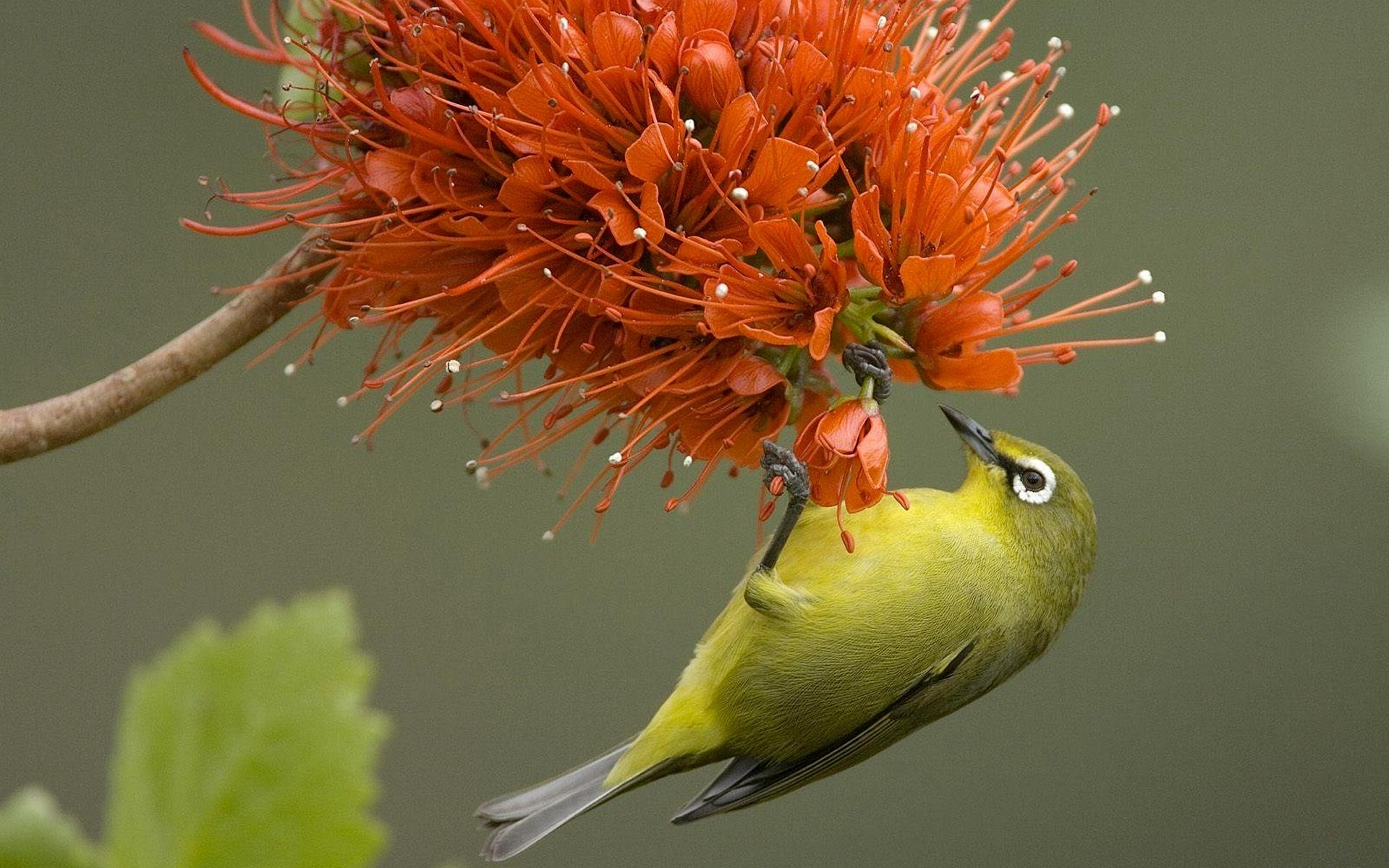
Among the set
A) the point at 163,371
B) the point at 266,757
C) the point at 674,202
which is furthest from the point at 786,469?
the point at 266,757

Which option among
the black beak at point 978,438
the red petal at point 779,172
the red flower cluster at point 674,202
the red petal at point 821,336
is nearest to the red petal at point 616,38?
the red flower cluster at point 674,202

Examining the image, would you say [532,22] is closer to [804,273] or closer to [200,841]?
[804,273]

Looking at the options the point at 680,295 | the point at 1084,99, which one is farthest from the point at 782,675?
the point at 1084,99

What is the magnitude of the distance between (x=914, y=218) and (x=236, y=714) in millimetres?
1517

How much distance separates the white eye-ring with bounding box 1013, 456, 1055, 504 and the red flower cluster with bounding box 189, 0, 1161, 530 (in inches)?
31.0

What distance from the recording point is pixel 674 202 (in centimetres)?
192

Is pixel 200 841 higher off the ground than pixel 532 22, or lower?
lower

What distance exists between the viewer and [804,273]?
1.91 metres

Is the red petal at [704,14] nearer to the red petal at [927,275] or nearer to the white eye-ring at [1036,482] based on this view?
the red petal at [927,275]

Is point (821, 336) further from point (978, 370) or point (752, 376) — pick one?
point (978, 370)

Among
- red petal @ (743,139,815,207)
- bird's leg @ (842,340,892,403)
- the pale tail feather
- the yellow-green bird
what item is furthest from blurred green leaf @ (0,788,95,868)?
the pale tail feather

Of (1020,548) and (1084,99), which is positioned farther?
(1084,99)

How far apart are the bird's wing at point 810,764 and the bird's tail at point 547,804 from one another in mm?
140

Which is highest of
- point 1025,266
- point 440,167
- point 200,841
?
point 1025,266
